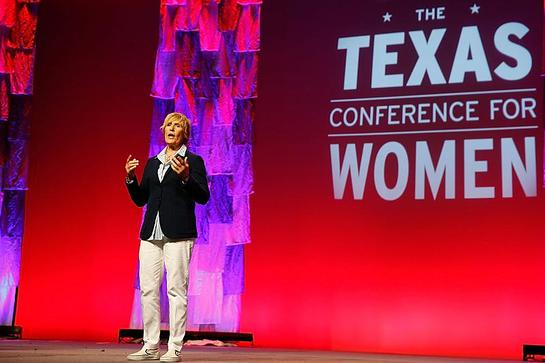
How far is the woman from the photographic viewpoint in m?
3.13

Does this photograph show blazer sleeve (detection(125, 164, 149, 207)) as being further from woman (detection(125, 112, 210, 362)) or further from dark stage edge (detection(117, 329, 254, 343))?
dark stage edge (detection(117, 329, 254, 343))

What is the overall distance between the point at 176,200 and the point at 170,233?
15 cm

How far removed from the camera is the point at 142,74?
19.0ft

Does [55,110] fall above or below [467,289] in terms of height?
above

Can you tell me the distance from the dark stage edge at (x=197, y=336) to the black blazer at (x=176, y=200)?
215 cm

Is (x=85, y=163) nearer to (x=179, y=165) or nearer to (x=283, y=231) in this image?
(x=283, y=231)

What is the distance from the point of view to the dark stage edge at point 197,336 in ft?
17.0

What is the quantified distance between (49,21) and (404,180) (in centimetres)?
317

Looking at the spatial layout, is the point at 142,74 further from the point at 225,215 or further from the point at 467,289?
the point at 467,289

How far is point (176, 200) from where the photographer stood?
125 inches

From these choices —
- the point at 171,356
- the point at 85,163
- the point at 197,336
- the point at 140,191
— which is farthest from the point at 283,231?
the point at 171,356

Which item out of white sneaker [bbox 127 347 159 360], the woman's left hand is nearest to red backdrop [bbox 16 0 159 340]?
white sneaker [bbox 127 347 159 360]

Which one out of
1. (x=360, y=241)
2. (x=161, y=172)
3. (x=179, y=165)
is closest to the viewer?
(x=179, y=165)

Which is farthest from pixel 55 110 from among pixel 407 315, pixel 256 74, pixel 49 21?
pixel 407 315
